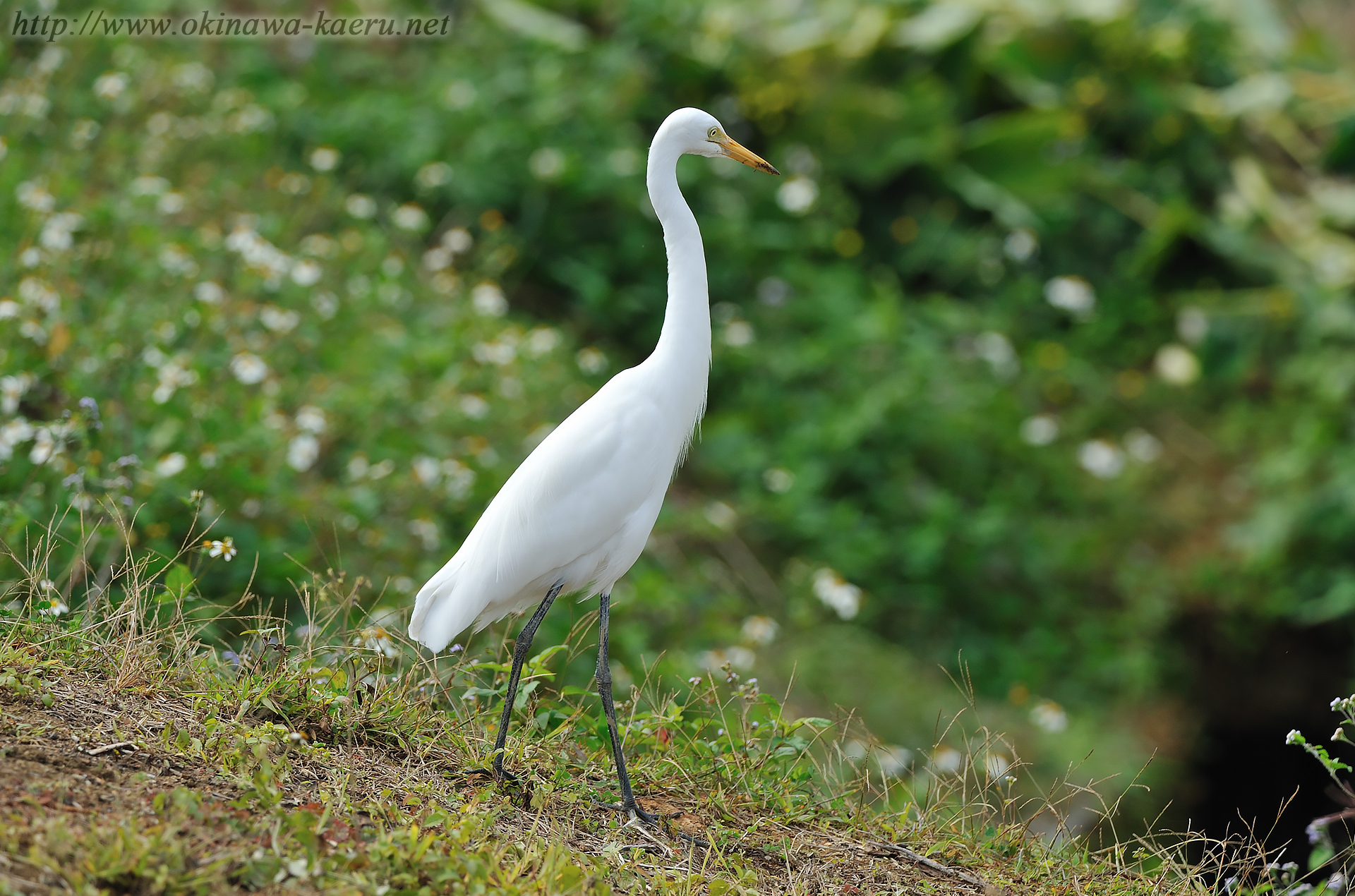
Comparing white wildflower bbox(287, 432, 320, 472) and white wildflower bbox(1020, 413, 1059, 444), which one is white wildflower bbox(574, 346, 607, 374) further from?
white wildflower bbox(1020, 413, 1059, 444)

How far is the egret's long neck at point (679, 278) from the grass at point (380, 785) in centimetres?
76

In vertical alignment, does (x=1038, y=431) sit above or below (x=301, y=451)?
below

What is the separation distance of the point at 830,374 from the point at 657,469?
10.6 feet

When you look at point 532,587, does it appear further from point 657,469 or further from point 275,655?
point 275,655

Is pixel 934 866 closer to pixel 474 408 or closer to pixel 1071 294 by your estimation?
pixel 474 408

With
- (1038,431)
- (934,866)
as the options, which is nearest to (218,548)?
(934,866)

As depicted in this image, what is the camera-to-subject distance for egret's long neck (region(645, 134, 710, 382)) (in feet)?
9.01

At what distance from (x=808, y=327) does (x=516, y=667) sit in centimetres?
394

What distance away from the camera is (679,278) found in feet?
A: 9.06

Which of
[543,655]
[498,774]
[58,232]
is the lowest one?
[498,774]

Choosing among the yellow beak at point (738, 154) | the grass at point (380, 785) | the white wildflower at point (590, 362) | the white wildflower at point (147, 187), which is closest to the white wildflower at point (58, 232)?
the white wildflower at point (147, 187)

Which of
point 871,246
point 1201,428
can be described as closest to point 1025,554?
point 1201,428

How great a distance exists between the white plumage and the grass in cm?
18

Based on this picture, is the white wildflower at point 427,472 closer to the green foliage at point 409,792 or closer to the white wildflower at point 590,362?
the green foliage at point 409,792
